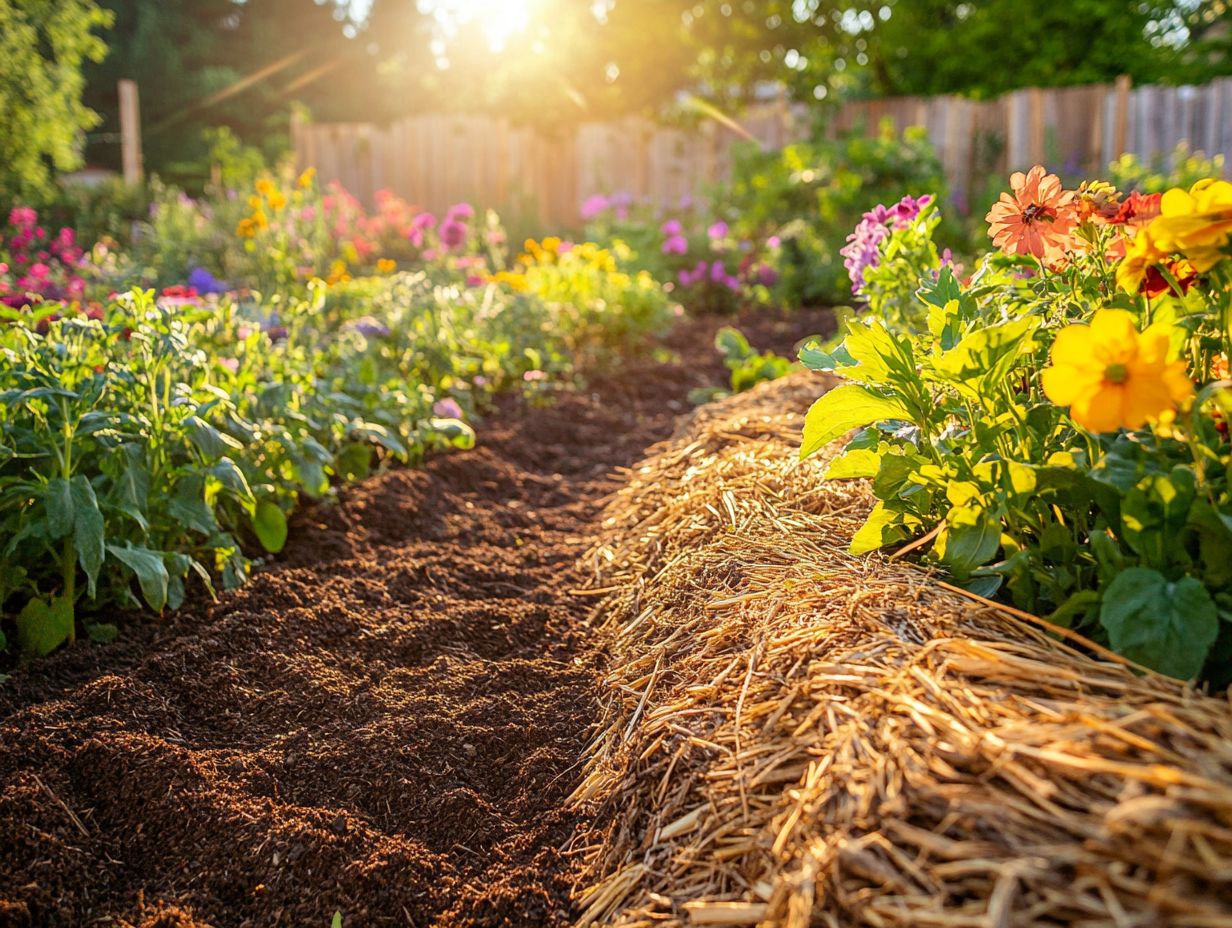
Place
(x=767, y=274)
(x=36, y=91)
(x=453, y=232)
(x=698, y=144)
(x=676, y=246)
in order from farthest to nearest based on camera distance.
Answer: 1. (x=698, y=144)
2. (x=36, y=91)
3. (x=676, y=246)
4. (x=767, y=274)
5. (x=453, y=232)

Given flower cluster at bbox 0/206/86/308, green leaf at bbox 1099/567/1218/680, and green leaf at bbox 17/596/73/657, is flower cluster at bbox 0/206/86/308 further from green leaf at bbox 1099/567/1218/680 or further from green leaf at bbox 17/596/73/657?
green leaf at bbox 1099/567/1218/680

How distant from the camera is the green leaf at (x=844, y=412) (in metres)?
1.80

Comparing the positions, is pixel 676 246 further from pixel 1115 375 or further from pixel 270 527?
pixel 1115 375

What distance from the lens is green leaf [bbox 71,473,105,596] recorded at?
2.08 metres

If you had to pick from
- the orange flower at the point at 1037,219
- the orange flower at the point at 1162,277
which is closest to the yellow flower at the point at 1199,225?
the orange flower at the point at 1162,277

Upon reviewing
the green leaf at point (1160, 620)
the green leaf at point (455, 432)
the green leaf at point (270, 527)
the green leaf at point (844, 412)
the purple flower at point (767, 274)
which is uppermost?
the purple flower at point (767, 274)

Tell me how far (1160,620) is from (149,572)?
6.57ft

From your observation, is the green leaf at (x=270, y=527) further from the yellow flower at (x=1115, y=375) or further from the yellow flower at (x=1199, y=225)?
the yellow flower at (x=1199, y=225)

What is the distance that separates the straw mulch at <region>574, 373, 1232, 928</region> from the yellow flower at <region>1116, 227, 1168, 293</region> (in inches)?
22.5

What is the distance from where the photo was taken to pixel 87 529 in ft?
6.93

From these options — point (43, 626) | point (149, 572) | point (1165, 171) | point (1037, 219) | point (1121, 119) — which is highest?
point (1121, 119)

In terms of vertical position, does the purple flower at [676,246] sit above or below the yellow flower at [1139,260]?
above

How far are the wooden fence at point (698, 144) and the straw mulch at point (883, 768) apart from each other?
8717mm

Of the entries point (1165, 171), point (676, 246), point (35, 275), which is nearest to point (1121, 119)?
point (1165, 171)
